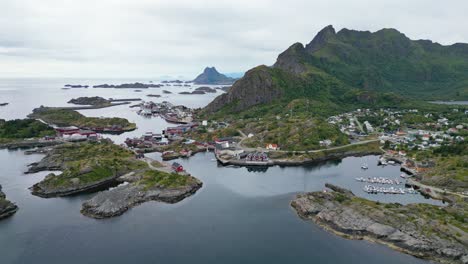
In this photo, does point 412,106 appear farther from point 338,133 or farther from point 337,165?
point 337,165

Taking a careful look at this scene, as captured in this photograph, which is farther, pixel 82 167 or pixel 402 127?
pixel 402 127

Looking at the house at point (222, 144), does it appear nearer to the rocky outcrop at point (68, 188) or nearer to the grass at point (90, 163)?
the grass at point (90, 163)

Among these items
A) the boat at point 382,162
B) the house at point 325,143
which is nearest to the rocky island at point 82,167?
the house at point 325,143

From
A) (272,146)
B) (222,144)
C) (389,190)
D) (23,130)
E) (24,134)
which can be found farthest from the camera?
(23,130)

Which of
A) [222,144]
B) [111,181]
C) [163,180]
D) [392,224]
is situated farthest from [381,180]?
[111,181]

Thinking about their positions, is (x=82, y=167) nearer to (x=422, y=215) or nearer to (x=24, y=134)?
(x=24, y=134)

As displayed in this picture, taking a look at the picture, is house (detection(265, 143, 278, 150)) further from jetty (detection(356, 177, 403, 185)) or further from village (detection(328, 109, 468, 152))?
village (detection(328, 109, 468, 152))

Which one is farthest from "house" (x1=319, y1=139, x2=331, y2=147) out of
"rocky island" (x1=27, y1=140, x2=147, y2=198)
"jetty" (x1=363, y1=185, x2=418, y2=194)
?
"rocky island" (x1=27, y1=140, x2=147, y2=198)
